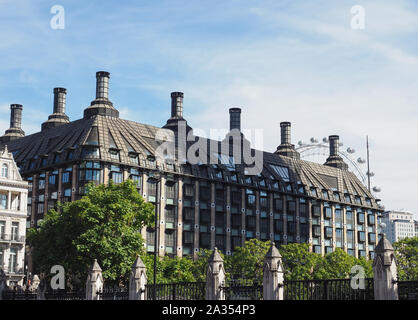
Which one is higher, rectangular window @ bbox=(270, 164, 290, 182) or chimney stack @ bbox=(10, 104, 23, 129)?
chimney stack @ bbox=(10, 104, 23, 129)

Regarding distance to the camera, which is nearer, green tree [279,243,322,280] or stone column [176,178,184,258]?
green tree [279,243,322,280]

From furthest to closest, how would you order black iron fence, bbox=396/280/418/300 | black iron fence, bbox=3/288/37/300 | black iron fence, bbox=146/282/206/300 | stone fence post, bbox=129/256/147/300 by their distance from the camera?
black iron fence, bbox=3/288/37/300 < stone fence post, bbox=129/256/147/300 < black iron fence, bbox=146/282/206/300 < black iron fence, bbox=396/280/418/300

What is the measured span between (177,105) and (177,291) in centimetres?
8970

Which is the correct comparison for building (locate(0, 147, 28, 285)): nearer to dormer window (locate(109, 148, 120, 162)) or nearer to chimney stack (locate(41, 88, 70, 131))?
dormer window (locate(109, 148, 120, 162))

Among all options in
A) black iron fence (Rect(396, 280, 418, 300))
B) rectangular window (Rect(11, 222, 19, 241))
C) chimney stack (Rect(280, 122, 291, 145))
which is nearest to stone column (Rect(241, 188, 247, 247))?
chimney stack (Rect(280, 122, 291, 145))

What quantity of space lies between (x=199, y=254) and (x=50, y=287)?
30.0 m

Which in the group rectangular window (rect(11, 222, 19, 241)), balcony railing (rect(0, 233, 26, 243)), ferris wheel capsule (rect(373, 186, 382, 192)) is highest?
ferris wheel capsule (rect(373, 186, 382, 192))

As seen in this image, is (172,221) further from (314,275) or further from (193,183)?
(314,275)

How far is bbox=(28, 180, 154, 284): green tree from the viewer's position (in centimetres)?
7275

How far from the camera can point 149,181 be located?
112125 mm

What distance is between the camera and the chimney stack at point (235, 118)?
13775 centimetres

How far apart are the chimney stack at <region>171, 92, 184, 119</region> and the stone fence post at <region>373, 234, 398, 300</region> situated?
96.2m

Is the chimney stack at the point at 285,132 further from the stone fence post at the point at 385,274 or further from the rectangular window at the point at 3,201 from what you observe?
the stone fence post at the point at 385,274
